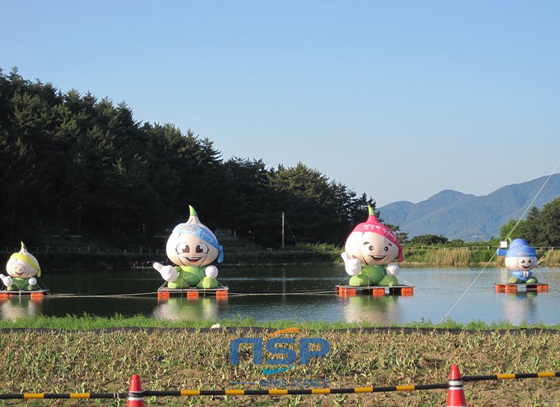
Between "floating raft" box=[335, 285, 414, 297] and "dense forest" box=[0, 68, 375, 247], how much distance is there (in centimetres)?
2472

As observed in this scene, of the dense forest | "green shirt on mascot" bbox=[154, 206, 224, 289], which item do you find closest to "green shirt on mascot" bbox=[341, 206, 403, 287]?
"green shirt on mascot" bbox=[154, 206, 224, 289]

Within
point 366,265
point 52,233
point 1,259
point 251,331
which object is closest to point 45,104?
point 52,233

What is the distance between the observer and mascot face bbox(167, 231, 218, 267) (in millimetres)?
24234

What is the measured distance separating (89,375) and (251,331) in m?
3.16

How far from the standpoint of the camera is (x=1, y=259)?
1549 inches

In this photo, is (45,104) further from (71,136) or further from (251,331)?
(251,331)

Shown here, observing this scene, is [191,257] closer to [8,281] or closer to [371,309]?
[8,281]

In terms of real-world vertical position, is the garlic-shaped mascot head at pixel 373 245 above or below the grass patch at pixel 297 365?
above

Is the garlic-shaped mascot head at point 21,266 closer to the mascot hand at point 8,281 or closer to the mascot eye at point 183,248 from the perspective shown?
the mascot hand at point 8,281

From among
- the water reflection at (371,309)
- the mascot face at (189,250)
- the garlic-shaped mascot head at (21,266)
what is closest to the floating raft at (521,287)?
the water reflection at (371,309)

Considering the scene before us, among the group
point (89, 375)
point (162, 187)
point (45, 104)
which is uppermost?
point (45, 104)

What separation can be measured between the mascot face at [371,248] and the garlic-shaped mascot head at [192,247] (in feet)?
15.7

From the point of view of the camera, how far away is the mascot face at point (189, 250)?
24234 millimetres

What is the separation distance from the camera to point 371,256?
2556 centimetres
